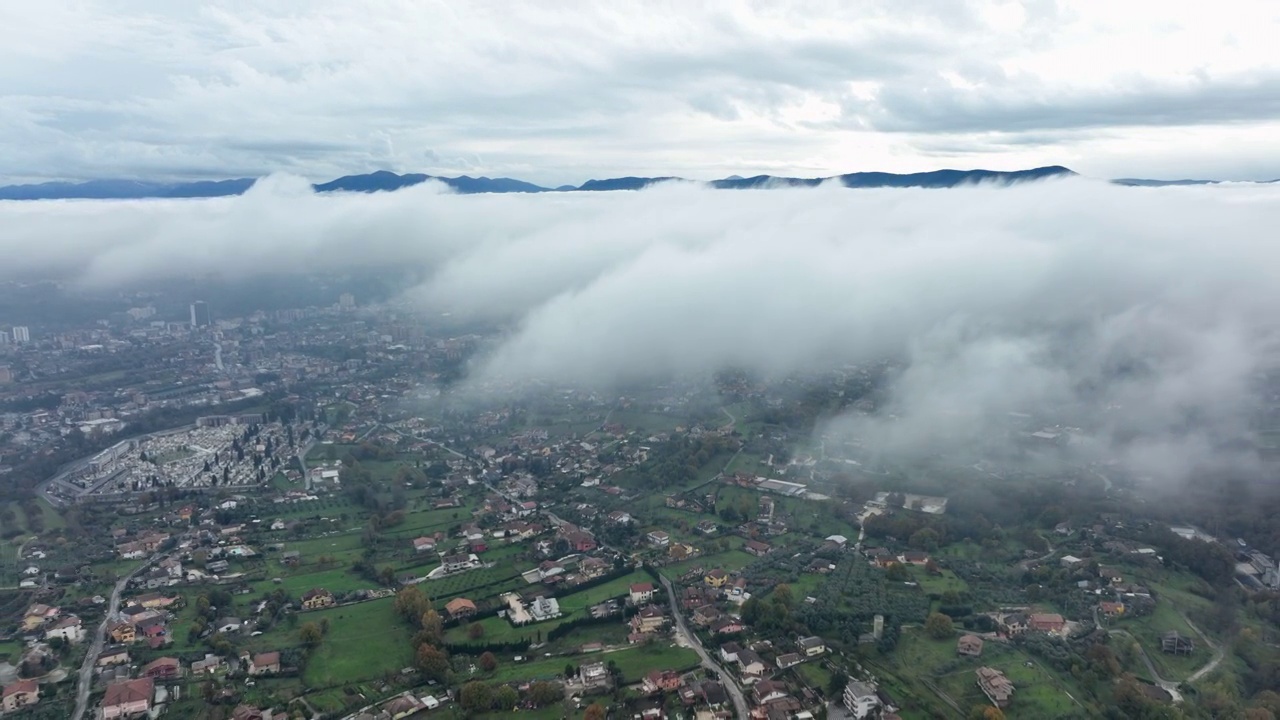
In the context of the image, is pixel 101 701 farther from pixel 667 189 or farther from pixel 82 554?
pixel 667 189

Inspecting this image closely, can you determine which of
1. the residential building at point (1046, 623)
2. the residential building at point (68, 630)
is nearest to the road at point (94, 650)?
the residential building at point (68, 630)

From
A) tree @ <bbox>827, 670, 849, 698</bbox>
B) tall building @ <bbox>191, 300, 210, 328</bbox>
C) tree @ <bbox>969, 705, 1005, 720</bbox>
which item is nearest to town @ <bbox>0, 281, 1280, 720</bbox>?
tree @ <bbox>827, 670, 849, 698</bbox>

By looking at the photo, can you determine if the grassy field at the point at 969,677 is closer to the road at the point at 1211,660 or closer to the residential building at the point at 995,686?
the residential building at the point at 995,686

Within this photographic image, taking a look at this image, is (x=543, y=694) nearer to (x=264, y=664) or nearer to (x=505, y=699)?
(x=505, y=699)

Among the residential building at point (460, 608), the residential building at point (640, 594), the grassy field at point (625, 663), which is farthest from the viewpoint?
the residential building at point (640, 594)

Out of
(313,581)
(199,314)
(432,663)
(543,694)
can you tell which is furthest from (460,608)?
(199,314)

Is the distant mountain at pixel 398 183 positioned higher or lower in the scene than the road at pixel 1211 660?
higher
